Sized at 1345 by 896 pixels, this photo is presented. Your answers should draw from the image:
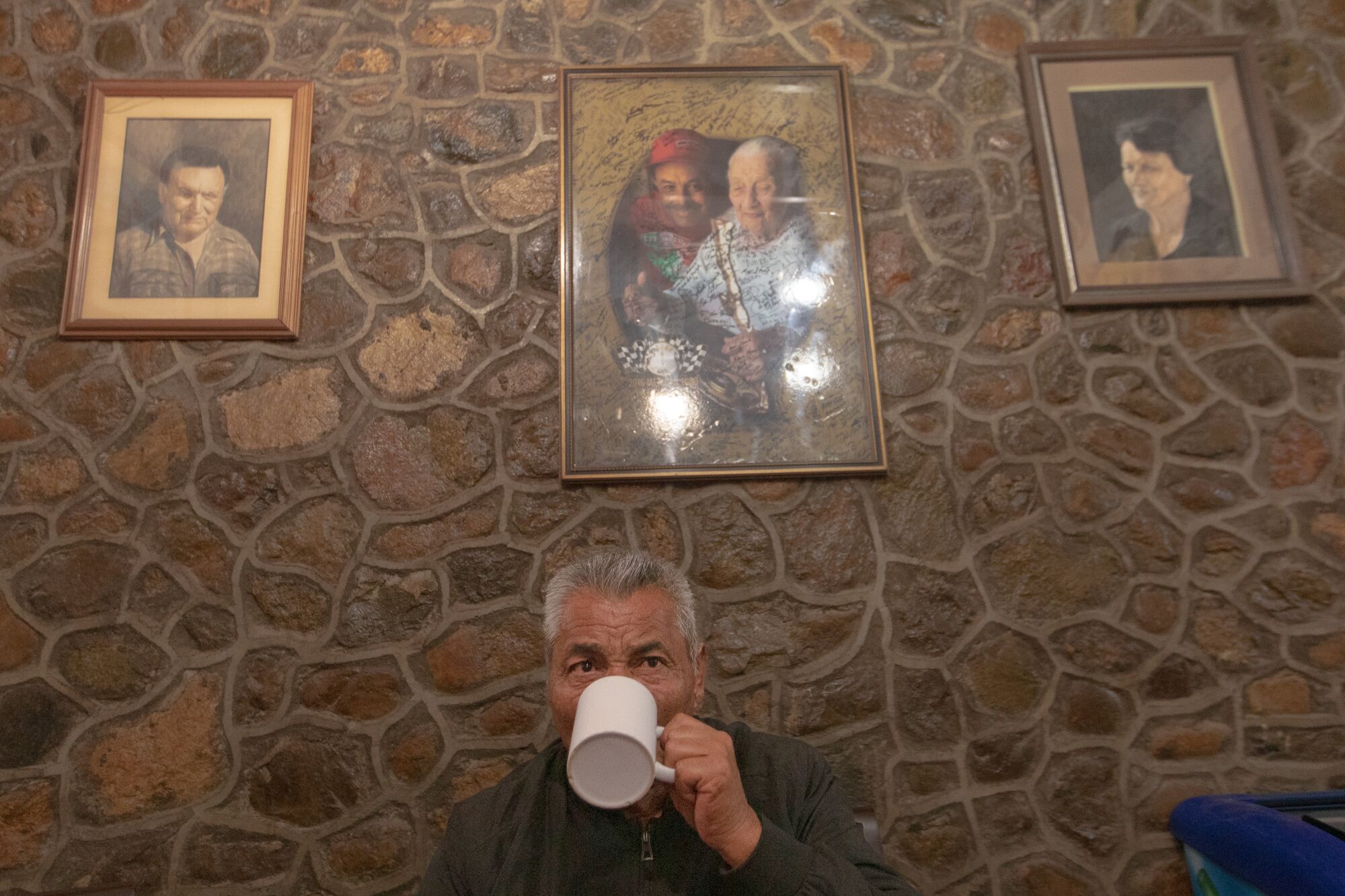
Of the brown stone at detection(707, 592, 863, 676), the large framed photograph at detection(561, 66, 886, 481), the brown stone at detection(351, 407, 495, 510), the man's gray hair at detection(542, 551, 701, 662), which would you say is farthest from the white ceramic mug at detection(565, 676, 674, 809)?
the brown stone at detection(351, 407, 495, 510)

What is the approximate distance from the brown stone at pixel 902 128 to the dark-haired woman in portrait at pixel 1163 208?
1.67 ft

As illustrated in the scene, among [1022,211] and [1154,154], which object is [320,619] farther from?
[1154,154]

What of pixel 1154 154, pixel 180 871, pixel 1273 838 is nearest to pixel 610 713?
pixel 1273 838

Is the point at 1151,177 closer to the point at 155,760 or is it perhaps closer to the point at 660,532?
the point at 660,532

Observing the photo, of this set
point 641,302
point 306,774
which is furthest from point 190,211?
point 306,774

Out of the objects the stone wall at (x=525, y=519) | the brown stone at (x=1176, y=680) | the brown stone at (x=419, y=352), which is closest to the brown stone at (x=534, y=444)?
the stone wall at (x=525, y=519)

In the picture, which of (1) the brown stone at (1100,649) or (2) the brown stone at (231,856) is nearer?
(2) the brown stone at (231,856)

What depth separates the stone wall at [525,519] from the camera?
1.88 meters

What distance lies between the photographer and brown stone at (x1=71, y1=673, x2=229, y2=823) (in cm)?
184

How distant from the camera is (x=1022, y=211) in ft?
7.54

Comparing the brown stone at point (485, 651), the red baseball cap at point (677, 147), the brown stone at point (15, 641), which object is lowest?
the brown stone at point (485, 651)

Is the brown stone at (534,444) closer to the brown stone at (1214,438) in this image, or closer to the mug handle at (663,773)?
the mug handle at (663,773)

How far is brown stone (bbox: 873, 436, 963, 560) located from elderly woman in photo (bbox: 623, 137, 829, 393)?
1.36 feet

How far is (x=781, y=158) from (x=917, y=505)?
1037mm
